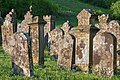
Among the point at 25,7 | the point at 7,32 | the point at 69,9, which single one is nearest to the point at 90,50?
the point at 7,32

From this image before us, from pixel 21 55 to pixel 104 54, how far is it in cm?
301

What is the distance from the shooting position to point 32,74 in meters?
14.8

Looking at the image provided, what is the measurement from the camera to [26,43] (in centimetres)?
1491

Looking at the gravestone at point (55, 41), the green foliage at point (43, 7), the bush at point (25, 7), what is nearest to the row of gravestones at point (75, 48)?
the gravestone at point (55, 41)

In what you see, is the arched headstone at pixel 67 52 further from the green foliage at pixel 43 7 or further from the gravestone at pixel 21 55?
the green foliage at pixel 43 7

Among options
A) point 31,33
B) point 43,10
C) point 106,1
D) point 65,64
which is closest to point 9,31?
point 31,33

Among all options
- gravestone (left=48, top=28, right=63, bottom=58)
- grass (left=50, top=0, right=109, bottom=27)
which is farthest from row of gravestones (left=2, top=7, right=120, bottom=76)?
grass (left=50, top=0, right=109, bottom=27)

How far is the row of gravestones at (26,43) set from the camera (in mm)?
14922

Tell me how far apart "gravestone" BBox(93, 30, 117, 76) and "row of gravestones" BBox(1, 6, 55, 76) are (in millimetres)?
2402

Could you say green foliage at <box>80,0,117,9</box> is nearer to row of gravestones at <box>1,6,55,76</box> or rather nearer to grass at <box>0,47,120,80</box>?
row of gravestones at <box>1,6,55,76</box>

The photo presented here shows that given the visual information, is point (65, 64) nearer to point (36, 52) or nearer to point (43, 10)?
point (36, 52)

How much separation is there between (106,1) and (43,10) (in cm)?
2543

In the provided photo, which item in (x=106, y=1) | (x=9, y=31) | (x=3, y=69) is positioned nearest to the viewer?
(x=3, y=69)

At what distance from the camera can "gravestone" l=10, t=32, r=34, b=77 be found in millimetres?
14875
